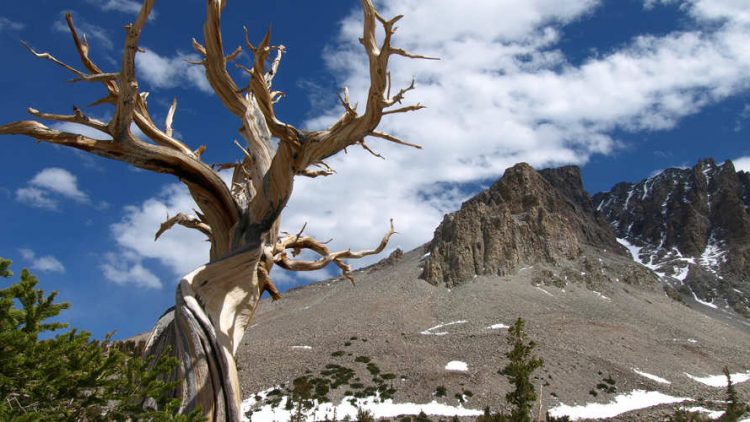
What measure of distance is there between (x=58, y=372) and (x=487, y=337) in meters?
58.8

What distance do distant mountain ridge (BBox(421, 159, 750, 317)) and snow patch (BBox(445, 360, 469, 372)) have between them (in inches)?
1359

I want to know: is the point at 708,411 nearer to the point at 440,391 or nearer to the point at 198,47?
the point at 440,391

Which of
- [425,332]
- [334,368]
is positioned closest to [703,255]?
[425,332]

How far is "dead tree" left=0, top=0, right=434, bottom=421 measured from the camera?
4.07 metres

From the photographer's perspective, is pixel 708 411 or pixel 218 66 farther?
pixel 708 411

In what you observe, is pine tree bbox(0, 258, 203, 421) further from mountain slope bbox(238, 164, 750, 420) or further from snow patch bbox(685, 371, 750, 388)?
snow patch bbox(685, 371, 750, 388)

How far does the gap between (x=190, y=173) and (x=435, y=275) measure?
8510 cm

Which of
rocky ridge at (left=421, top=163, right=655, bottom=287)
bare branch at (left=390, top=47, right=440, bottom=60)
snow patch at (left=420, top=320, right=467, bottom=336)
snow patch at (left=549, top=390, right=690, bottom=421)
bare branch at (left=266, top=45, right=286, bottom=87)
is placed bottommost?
snow patch at (left=549, top=390, right=690, bottom=421)

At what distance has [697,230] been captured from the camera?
150 m

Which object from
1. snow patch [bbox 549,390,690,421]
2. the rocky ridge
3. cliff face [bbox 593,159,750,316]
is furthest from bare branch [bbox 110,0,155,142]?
cliff face [bbox 593,159,750,316]

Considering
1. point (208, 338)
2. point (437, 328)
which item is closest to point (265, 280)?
point (208, 338)

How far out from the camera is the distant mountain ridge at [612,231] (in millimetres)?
95250

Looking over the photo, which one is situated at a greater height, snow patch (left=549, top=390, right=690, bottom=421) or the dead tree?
the dead tree

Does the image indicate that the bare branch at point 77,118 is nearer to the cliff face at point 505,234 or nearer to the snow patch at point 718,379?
the snow patch at point 718,379
